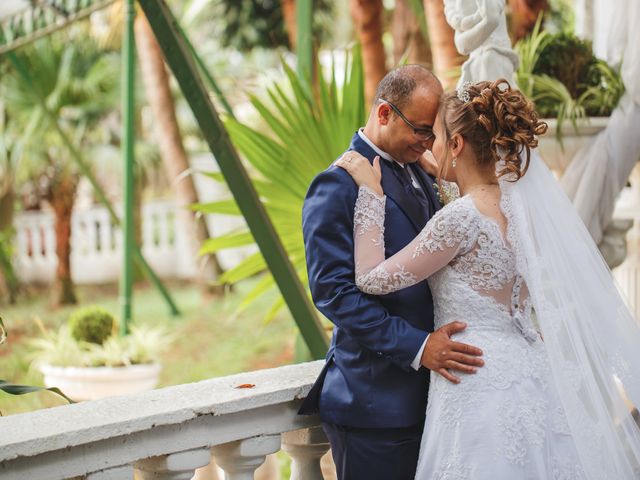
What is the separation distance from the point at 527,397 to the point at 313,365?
705 mm

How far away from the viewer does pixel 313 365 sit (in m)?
2.75

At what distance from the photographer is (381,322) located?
228 cm

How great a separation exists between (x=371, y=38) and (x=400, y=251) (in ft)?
18.5

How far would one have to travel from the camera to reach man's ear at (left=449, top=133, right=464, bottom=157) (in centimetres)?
233

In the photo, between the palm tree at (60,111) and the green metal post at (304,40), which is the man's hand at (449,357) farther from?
the palm tree at (60,111)

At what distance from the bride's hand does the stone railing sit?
572 mm

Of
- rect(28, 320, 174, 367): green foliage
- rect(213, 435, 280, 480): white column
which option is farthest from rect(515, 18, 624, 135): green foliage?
rect(28, 320, 174, 367): green foliage

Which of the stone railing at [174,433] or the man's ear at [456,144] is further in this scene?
the man's ear at [456,144]

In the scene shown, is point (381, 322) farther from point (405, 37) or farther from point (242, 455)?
point (405, 37)

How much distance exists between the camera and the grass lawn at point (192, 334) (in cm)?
1262

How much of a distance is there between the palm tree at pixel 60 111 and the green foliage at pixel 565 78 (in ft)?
36.6

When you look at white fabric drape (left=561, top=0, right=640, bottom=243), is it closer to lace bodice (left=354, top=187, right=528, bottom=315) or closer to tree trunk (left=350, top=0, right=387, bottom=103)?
lace bodice (left=354, top=187, right=528, bottom=315)

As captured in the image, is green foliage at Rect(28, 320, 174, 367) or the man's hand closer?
the man's hand

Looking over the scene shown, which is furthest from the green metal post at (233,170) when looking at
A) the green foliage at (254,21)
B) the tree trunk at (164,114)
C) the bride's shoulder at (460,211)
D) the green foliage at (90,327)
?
the green foliage at (254,21)
